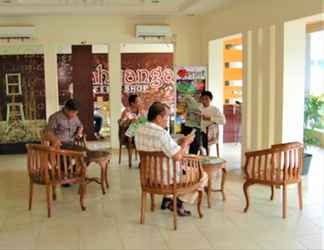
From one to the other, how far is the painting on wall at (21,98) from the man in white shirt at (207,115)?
11.9ft

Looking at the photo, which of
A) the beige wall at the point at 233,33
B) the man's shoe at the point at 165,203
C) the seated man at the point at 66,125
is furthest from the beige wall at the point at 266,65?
the seated man at the point at 66,125

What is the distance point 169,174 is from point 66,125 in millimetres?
2201

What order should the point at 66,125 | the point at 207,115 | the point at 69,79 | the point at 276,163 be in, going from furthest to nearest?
the point at 69,79 < the point at 207,115 < the point at 66,125 < the point at 276,163

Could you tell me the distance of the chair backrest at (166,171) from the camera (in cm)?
422

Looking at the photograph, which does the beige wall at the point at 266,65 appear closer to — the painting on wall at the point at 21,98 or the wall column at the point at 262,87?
the wall column at the point at 262,87

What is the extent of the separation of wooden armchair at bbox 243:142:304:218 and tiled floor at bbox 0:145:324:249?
1.21 feet

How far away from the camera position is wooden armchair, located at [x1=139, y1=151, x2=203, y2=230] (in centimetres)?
423

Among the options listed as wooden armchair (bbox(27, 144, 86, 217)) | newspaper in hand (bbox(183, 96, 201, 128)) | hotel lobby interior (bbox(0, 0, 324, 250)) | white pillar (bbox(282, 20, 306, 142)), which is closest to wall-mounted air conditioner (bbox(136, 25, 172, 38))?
hotel lobby interior (bbox(0, 0, 324, 250))

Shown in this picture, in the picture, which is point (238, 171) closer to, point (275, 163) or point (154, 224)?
point (275, 163)

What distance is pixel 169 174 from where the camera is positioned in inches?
168

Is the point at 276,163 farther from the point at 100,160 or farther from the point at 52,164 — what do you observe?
the point at 52,164

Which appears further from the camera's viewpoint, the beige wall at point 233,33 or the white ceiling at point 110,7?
the white ceiling at point 110,7

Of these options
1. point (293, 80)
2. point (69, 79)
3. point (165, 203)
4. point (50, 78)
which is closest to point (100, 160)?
point (165, 203)

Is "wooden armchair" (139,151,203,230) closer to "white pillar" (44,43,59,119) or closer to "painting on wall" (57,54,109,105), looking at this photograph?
"white pillar" (44,43,59,119)
